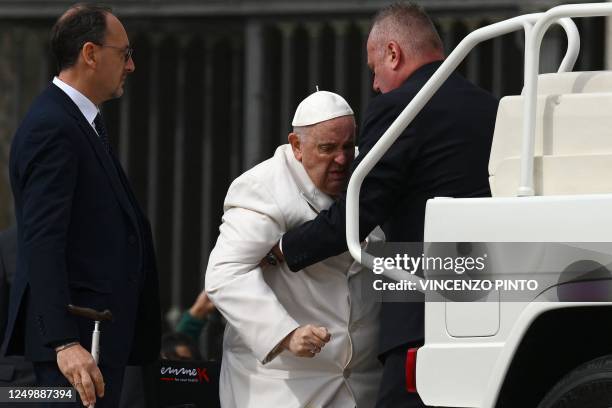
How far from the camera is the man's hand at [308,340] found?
4664mm

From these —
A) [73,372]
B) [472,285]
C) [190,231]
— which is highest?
[472,285]

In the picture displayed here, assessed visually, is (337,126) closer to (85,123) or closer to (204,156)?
(85,123)

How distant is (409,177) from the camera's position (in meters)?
4.69

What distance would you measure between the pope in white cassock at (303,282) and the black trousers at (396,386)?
11.6 inches

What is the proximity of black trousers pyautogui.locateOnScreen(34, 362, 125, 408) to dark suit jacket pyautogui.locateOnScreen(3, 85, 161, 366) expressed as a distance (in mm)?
37

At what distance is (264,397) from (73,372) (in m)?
0.74

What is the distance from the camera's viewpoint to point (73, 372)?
4.51 meters

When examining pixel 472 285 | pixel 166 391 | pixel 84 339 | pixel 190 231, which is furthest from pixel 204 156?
pixel 472 285

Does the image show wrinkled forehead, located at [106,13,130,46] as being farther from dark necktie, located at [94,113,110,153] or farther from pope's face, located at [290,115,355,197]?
pope's face, located at [290,115,355,197]

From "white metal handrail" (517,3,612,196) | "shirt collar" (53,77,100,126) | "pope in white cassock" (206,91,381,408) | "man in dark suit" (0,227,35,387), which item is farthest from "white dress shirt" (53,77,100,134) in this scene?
"white metal handrail" (517,3,612,196)

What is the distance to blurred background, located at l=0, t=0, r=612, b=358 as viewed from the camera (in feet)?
29.3

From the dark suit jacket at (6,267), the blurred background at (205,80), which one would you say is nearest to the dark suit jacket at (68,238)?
the dark suit jacket at (6,267)

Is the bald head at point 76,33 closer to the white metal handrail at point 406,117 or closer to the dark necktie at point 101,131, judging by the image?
the dark necktie at point 101,131

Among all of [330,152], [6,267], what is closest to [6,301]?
[6,267]
